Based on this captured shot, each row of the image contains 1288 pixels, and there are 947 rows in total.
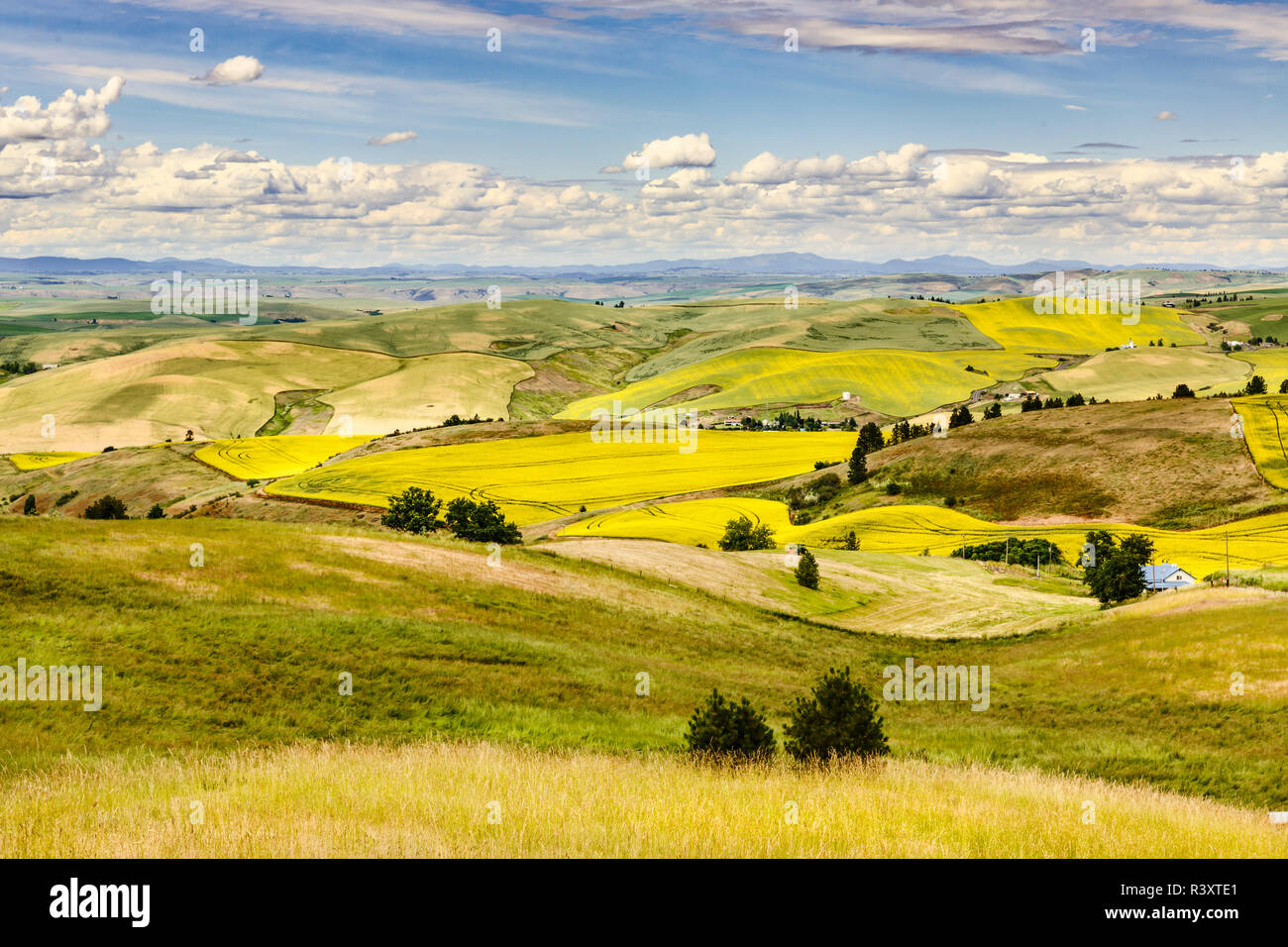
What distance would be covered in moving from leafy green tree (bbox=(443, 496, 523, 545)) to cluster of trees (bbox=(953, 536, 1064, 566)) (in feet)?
Result: 145

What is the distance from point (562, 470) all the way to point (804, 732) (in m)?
116

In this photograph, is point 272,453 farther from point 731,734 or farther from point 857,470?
point 731,734

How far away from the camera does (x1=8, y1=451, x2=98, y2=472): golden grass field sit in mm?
155500

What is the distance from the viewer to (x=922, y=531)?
104m

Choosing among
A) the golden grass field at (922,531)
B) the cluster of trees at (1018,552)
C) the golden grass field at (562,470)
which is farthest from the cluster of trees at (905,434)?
the cluster of trees at (1018,552)

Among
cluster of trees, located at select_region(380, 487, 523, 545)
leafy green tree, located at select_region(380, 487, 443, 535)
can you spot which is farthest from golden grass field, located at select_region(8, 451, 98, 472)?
cluster of trees, located at select_region(380, 487, 523, 545)

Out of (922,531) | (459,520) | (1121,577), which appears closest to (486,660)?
(1121,577)

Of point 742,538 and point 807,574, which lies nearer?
point 807,574

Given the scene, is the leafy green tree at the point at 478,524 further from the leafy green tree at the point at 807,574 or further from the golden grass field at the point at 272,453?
the golden grass field at the point at 272,453

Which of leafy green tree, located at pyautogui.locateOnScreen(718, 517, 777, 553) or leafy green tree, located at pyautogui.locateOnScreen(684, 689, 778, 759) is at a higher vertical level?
leafy green tree, located at pyautogui.locateOnScreen(684, 689, 778, 759)

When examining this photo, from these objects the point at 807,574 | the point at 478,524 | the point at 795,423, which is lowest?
the point at 807,574

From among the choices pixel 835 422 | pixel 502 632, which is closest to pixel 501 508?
pixel 502 632

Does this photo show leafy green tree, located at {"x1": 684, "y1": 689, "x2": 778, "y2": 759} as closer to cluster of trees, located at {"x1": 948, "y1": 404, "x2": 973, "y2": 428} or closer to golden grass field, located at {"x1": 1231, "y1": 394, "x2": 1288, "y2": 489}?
golden grass field, located at {"x1": 1231, "y1": 394, "x2": 1288, "y2": 489}

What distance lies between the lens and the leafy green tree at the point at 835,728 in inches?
757
